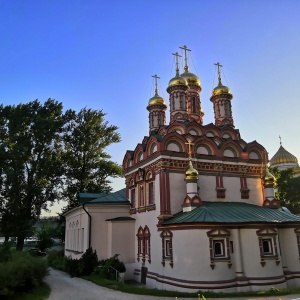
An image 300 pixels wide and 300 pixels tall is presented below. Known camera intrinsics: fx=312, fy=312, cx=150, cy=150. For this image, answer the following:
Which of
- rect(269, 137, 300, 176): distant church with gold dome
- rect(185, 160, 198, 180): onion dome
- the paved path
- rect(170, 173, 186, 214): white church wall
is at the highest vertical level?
rect(269, 137, 300, 176): distant church with gold dome

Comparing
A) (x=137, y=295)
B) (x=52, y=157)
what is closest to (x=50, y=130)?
(x=52, y=157)

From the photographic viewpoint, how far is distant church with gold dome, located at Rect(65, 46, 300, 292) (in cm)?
1320

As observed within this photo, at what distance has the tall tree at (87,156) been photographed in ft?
101

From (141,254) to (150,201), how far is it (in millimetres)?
3062

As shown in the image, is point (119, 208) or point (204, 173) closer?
point (204, 173)

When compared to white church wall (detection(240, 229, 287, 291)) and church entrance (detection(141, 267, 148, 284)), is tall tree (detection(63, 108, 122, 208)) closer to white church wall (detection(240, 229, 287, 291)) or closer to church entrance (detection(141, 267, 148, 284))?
church entrance (detection(141, 267, 148, 284))

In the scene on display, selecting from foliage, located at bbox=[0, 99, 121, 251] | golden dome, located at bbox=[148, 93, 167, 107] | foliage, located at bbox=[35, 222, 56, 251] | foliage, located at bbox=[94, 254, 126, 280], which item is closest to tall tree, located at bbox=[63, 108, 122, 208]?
foliage, located at bbox=[0, 99, 121, 251]

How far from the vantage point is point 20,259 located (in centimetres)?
1257

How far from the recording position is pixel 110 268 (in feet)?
53.5

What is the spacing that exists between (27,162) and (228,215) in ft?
66.0

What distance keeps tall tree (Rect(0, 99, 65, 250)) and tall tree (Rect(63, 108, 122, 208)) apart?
4.54ft

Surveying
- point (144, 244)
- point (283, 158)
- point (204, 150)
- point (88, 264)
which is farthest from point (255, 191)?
point (283, 158)

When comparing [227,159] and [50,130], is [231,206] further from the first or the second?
[50,130]

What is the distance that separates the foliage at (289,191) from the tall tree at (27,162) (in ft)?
74.4
